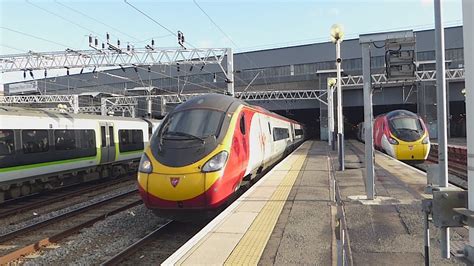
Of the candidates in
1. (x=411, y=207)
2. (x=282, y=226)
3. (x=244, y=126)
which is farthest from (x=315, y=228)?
(x=244, y=126)

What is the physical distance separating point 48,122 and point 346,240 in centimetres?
1211

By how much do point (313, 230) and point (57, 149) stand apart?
453 inches

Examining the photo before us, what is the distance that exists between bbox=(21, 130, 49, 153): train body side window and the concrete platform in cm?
767

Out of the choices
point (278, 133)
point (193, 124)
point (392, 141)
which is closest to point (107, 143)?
point (278, 133)

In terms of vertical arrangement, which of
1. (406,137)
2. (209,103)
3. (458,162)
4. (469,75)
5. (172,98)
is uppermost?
(172,98)

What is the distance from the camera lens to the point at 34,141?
14.2 meters

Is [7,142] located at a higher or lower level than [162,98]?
lower

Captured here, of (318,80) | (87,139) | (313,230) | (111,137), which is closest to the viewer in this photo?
(313,230)

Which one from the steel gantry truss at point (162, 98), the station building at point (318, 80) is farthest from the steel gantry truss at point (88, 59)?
the station building at point (318, 80)

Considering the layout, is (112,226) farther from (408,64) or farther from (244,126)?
(408,64)

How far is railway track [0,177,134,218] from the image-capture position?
1252 centimetres

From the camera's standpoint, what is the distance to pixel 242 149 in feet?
33.5

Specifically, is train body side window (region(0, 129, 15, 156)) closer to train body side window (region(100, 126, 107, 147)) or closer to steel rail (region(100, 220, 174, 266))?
train body side window (region(100, 126, 107, 147))

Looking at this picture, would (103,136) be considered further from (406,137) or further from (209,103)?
(406,137)
